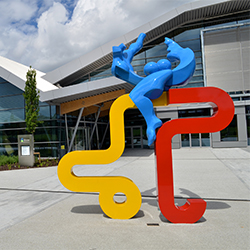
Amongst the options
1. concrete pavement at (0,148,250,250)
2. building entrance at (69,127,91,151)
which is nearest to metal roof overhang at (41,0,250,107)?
building entrance at (69,127,91,151)

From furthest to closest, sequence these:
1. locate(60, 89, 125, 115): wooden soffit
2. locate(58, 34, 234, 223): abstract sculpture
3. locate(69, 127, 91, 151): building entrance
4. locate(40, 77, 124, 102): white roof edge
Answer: locate(69, 127, 91, 151): building entrance, locate(60, 89, 125, 115): wooden soffit, locate(40, 77, 124, 102): white roof edge, locate(58, 34, 234, 223): abstract sculpture

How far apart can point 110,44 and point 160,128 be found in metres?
15.3

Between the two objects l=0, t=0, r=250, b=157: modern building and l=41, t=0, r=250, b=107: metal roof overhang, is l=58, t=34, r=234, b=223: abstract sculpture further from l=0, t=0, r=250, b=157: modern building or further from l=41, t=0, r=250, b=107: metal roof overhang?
l=41, t=0, r=250, b=107: metal roof overhang

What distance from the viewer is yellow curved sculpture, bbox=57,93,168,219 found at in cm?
506

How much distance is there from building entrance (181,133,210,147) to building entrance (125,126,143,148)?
14.3ft

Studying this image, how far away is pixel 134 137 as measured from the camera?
23.6 m

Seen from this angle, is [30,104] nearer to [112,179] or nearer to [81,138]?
[81,138]

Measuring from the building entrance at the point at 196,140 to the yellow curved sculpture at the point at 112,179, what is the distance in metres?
16.5

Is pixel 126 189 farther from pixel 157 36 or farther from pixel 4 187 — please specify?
pixel 157 36

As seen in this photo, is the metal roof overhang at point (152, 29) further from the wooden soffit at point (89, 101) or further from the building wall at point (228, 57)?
the wooden soffit at point (89, 101)

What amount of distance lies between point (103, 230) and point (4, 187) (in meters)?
5.65

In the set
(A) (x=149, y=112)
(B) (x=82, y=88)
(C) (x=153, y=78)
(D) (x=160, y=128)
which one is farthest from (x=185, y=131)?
(B) (x=82, y=88)

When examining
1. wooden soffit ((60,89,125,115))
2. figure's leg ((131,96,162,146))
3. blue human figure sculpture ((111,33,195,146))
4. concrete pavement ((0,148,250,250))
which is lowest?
concrete pavement ((0,148,250,250))

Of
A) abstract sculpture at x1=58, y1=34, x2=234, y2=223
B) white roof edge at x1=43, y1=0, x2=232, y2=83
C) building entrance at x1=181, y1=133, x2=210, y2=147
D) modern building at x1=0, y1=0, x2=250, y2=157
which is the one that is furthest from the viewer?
building entrance at x1=181, y1=133, x2=210, y2=147
